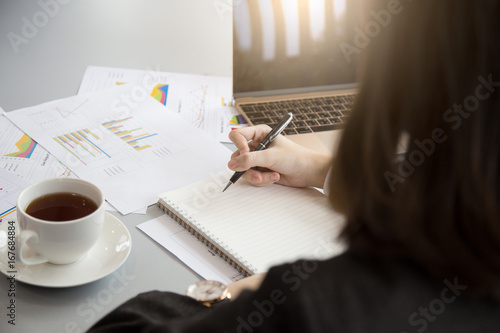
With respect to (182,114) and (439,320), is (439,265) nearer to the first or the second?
(439,320)

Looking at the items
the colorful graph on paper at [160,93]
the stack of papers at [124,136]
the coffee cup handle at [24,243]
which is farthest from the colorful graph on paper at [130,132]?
the coffee cup handle at [24,243]

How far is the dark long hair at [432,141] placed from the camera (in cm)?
48

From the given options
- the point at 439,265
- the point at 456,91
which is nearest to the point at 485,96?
the point at 456,91

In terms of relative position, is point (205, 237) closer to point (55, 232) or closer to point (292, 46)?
point (55, 232)

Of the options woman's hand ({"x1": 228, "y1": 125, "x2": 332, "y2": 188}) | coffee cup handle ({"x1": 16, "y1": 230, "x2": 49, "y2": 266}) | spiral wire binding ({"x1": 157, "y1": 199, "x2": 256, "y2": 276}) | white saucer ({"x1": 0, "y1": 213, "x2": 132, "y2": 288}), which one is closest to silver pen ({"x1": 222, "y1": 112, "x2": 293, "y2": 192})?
woman's hand ({"x1": 228, "y1": 125, "x2": 332, "y2": 188})

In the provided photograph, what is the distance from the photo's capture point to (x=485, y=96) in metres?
0.49

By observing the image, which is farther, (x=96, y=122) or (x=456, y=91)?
(x=96, y=122)

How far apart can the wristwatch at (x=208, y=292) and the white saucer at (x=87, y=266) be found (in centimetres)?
13

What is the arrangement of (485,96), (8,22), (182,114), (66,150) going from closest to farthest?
(485,96) → (66,150) → (182,114) → (8,22)

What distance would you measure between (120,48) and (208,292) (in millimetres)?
957

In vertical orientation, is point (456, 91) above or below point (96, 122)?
above

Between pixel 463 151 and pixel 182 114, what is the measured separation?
867 mm

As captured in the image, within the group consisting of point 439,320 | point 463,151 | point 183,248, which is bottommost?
point 183,248

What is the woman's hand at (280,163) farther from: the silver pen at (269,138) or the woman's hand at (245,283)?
the woman's hand at (245,283)
